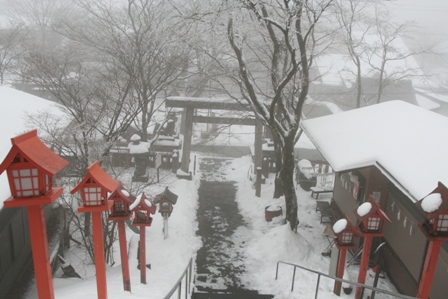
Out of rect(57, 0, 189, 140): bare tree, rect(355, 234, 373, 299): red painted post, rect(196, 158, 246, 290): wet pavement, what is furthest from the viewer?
rect(57, 0, 189, 140): bare tree

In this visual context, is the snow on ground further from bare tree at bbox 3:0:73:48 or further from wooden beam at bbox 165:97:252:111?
bare tree at bbox 3:0:73:48

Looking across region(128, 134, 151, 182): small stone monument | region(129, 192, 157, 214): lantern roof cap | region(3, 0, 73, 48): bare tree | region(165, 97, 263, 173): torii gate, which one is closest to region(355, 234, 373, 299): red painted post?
region(129, 192, 157, 214): lantern roof cap

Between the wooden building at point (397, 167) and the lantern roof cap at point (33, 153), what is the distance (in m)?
7.27

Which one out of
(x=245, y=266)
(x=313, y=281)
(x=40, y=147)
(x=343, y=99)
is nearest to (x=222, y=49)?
(x=245, y=266)

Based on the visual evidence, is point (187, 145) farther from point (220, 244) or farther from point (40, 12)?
point (40, 12)

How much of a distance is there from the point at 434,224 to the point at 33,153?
18.2 ft

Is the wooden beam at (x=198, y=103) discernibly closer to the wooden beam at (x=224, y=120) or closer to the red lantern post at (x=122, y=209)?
the wooden beam at (x=224, y=120)

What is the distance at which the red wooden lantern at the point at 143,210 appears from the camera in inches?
300

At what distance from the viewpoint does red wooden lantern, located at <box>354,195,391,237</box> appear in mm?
7152

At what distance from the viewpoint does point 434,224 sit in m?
5.40

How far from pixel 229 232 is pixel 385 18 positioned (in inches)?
607

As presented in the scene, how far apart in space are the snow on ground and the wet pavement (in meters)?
0.26

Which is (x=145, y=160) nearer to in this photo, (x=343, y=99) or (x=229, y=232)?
(x=229, y=232)

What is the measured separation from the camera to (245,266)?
37.9ft
